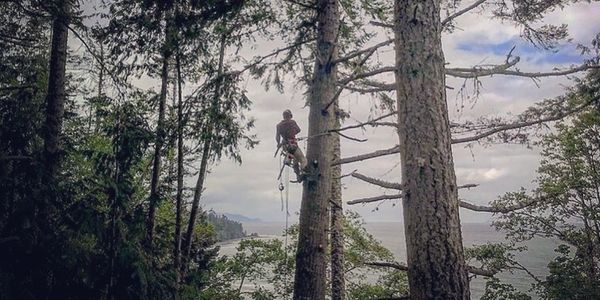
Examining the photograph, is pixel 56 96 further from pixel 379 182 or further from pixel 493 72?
pixel 493 72

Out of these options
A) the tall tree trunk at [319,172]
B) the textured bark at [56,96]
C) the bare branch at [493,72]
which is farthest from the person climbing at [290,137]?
the textured bark at [56,96]

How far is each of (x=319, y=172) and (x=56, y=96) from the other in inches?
166

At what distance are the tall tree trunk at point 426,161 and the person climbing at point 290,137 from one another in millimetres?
2876

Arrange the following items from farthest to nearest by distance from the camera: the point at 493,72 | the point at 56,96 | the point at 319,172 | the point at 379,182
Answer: the point at 56,96
the point at 319,172
the point at 379,182
the point at 493,72

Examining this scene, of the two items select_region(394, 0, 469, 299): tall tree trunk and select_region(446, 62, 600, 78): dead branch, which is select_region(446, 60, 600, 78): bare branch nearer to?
select_region(446, 62, 600, 78): dead branch

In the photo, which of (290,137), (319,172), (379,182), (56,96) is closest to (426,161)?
(379,182)

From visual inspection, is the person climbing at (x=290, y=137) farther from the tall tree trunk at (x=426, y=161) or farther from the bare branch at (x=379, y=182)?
the tall tree trunk at (x=426, y=161)

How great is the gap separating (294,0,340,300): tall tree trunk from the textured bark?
332 cm

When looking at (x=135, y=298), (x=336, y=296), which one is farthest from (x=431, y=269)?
(x=336, y=296)

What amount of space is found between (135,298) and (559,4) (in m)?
6.87

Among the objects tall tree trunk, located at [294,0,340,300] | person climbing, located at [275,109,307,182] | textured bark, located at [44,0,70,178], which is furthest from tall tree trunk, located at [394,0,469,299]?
textured bark, located at [44,0,70,178]

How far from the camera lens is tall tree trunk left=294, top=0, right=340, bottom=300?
433cm

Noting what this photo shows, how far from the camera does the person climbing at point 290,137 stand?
232 inches

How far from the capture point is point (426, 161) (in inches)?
113
